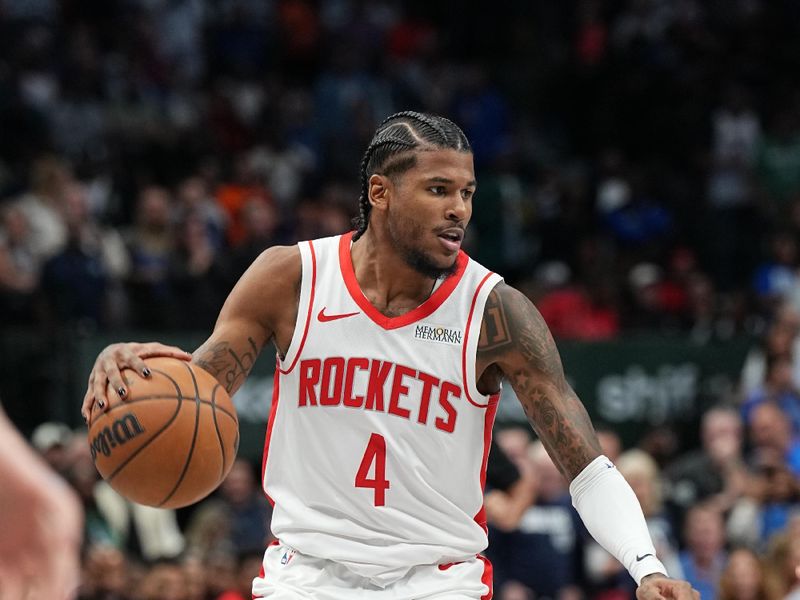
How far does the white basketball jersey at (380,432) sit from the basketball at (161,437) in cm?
34

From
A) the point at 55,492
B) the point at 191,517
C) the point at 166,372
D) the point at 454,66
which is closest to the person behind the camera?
the point at 55,492

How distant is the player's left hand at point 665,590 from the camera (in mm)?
4602

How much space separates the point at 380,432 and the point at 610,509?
2.64 feet

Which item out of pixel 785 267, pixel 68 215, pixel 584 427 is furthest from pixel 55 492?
pixel 785 267

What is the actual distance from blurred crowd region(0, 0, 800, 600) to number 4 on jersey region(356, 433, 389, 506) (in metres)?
3.65

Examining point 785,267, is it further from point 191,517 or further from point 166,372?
point 166,372

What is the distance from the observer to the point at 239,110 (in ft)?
49.7

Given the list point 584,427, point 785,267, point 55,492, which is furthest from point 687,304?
point 55,492

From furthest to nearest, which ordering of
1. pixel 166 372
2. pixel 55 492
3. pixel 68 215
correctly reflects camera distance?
pixel 68 215, pixel 166 372, pixel 55 492

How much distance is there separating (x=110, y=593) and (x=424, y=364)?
4243mm

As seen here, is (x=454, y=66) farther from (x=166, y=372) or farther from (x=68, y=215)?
(x=166, y=372)

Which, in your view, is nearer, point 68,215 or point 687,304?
point 68,215

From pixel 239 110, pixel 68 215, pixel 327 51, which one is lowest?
pixel 68 215

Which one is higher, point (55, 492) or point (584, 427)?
point (584, 427)
